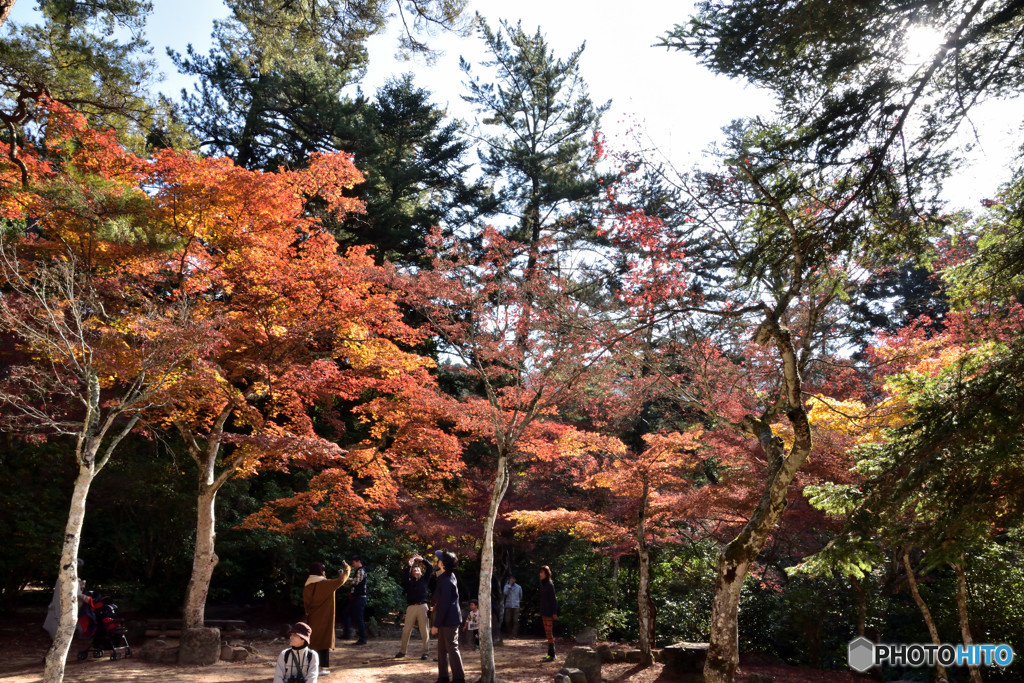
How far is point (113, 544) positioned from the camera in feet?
38.0

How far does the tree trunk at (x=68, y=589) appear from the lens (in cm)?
643

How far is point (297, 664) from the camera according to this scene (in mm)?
5051

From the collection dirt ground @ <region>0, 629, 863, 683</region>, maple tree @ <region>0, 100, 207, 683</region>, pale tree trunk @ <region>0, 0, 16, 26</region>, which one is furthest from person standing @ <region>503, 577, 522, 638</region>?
pale tree trunk @ <region>0, 0, 16, 26</region>

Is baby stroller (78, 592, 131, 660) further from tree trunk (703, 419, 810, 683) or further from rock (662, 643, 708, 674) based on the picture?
tree trunk (703, 419, 810, 683)

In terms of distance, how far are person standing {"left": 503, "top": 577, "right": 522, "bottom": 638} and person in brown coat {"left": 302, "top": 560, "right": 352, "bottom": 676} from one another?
5847mm

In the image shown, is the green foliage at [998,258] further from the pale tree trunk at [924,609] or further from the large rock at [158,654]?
the large rock at [158,654]

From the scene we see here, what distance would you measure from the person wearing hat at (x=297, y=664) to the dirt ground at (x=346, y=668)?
11.9ft

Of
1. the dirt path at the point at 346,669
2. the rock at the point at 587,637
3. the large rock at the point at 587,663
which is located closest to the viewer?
the dirt path at the point at 346,669

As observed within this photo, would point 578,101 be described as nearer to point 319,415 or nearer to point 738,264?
point 319,415

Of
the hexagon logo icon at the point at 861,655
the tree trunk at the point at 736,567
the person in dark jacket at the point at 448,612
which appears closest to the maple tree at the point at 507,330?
the person in dark jacket at the point at 448,612

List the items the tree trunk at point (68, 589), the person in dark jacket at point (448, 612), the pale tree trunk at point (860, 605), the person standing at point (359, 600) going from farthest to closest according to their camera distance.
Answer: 1. the person standing at point (359, 600)
2. the pale tree trunk at point (860, 605)
3. the person in dark jacket at point (448, 612)
4. the tree trunk at point (68, 589)

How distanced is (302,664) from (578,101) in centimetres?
1773

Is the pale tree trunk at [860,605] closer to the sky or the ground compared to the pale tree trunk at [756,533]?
closer to the ground

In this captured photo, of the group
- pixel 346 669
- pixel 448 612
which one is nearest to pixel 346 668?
pixel 346 669
